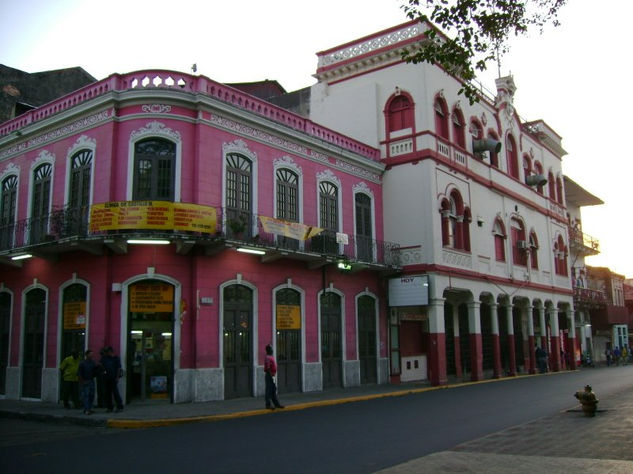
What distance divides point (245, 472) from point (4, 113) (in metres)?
26.0

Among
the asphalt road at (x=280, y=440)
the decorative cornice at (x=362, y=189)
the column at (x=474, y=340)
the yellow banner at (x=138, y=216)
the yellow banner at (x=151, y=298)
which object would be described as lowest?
the asphalt road at (x=280, y=440)

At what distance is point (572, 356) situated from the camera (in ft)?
124

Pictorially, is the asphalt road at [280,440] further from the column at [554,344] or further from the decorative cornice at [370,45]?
the column at [554,344]

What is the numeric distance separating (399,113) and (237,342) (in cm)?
1307

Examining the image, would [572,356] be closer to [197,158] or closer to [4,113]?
[197,158]

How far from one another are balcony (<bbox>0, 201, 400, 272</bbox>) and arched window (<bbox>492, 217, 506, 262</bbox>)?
1047cm

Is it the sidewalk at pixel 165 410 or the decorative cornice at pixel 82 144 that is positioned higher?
the decorative cornice at pixel 82 144

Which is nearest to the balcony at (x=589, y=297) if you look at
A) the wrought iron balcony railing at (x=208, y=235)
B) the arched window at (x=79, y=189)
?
the wrought iron balcony railing at (x=208, y=235)

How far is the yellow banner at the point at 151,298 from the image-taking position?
17719 mm

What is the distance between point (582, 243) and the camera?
46125 mm

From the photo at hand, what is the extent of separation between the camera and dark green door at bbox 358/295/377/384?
24234 mm

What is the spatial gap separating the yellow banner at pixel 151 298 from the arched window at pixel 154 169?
8.49 feet

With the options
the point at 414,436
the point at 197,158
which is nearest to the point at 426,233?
the point at 197,158

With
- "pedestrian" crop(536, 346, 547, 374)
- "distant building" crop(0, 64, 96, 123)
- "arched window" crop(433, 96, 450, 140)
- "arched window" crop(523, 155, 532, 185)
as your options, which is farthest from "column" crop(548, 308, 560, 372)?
"distant building" crop(0, 64, 96, 123)
